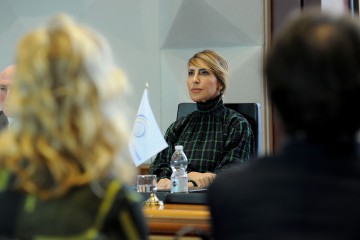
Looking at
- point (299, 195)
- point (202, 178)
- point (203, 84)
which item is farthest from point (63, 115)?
point (203, 84)

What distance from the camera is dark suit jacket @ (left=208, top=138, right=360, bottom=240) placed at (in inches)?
49.7

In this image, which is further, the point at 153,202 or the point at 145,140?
the point at 145,140

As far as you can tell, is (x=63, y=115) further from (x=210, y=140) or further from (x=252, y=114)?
(x=252, y=114)

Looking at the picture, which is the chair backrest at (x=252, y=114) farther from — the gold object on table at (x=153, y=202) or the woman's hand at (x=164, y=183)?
the gold object on table at (x=153, y=202)

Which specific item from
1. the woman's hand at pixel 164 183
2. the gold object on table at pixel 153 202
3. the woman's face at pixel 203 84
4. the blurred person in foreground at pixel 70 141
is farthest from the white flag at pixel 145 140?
the blurred person in foreground at pixel 70 141

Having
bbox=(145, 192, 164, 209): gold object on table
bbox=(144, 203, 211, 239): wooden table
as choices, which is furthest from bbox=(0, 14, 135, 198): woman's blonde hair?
bbox=(145, 192, 164, 209): gold object on table

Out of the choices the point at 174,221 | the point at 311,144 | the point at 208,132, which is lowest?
the point at 174,221

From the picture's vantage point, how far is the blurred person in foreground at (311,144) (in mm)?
1264

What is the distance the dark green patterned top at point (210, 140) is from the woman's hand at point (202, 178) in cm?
15

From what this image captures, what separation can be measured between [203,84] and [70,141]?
→ 10.1 feet

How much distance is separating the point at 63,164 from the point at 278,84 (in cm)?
41

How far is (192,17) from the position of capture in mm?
A: 5617

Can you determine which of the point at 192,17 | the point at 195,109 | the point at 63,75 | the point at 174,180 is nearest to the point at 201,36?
the point at 192,17

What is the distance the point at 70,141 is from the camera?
133 centimetres
